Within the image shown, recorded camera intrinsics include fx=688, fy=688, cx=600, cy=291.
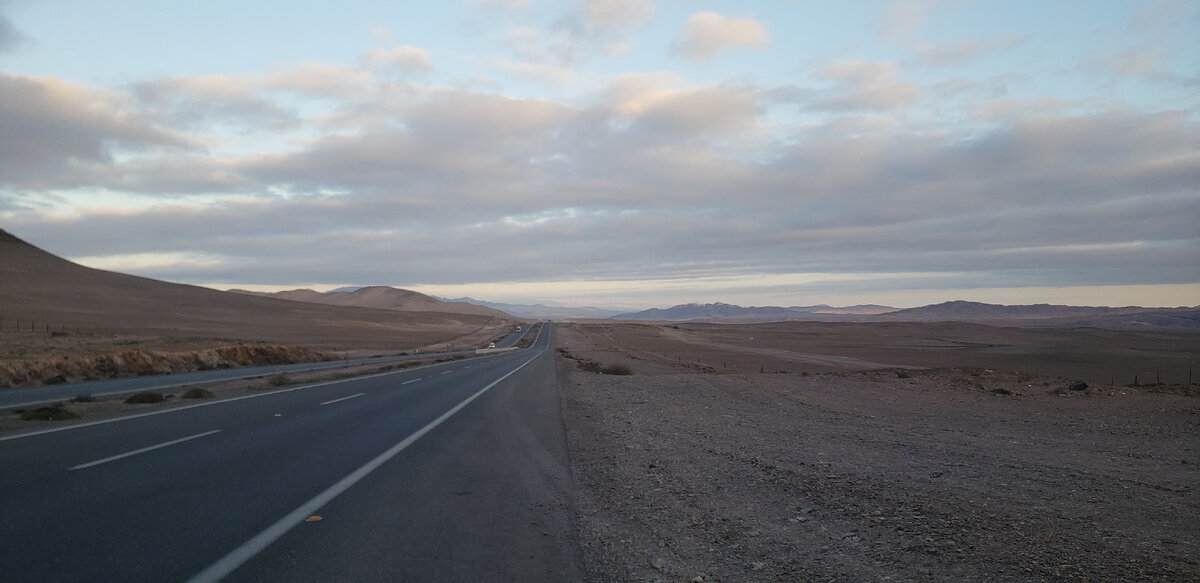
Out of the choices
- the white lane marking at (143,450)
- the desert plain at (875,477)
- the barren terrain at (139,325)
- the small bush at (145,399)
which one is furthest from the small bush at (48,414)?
the barren terrain at (139,325)

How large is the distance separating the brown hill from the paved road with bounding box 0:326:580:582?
50.1 m

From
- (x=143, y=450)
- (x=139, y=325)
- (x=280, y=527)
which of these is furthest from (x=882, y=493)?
(x=139, y=325)

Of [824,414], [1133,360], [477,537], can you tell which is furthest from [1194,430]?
[1133,360]

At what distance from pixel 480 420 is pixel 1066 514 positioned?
33.4ft

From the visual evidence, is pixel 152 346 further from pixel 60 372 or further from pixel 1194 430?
pixel 1194 430

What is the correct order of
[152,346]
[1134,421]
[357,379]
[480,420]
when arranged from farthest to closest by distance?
[152,346], [357,379], [1134,421], [480,420]

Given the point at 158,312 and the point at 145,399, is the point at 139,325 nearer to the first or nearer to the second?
the point at 158,312

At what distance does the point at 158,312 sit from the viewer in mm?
Answer: 86125

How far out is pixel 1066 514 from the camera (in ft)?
21.6

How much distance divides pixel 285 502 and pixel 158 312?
94916 mm

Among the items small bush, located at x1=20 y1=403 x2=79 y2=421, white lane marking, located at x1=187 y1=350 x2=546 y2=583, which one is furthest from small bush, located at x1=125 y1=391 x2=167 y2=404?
white lane marking, located at x1=187 y1=350 x2=546 y2=583

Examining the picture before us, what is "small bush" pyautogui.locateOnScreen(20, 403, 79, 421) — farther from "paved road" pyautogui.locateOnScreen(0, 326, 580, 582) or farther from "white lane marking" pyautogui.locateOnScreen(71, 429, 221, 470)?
"white lane marking" pyautogui.locateOnScreen(71, 429, 221, 470)

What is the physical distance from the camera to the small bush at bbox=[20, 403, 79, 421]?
45.2 ft

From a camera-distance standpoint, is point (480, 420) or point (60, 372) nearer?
point (480, 420)
